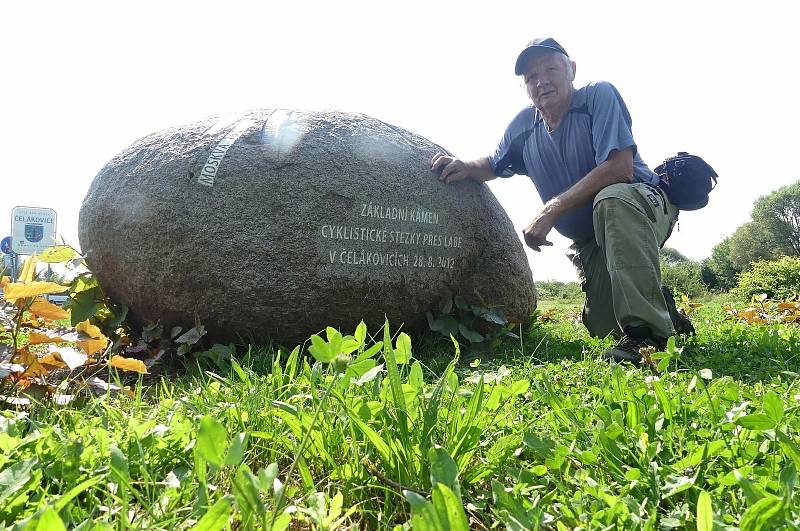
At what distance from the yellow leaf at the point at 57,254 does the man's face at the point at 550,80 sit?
345cm

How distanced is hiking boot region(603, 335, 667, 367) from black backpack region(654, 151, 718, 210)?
1.34 metres

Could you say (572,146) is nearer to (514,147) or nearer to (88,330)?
(514,147)

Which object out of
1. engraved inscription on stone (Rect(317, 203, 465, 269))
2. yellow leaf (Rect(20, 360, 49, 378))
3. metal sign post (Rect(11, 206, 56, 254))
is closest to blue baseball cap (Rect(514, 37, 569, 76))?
engraved inscription on stone (Rect(317, 203, 465, 269))

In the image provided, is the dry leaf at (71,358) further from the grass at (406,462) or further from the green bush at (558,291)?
the green bush at (558,291)

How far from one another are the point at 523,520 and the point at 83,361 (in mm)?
1944

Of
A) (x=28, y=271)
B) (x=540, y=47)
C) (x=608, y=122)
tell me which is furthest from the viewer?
(x=540, y=47)

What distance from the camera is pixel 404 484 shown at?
1.22 meters

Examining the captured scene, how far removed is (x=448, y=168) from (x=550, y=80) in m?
1.06

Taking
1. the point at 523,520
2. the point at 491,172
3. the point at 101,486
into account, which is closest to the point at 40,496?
the point at 101,486

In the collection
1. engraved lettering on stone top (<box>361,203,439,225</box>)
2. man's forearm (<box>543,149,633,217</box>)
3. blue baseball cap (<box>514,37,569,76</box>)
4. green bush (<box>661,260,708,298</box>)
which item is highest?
blue baseball cap (<box>514,37,569,76</box>)

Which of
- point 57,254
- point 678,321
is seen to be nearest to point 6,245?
point 57,254

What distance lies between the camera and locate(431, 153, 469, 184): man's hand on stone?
3.90 meters

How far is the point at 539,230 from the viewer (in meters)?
3.67

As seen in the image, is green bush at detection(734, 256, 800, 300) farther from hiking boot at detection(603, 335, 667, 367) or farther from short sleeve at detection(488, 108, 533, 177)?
hiking boot at detection(603, 335, 667, 367)
